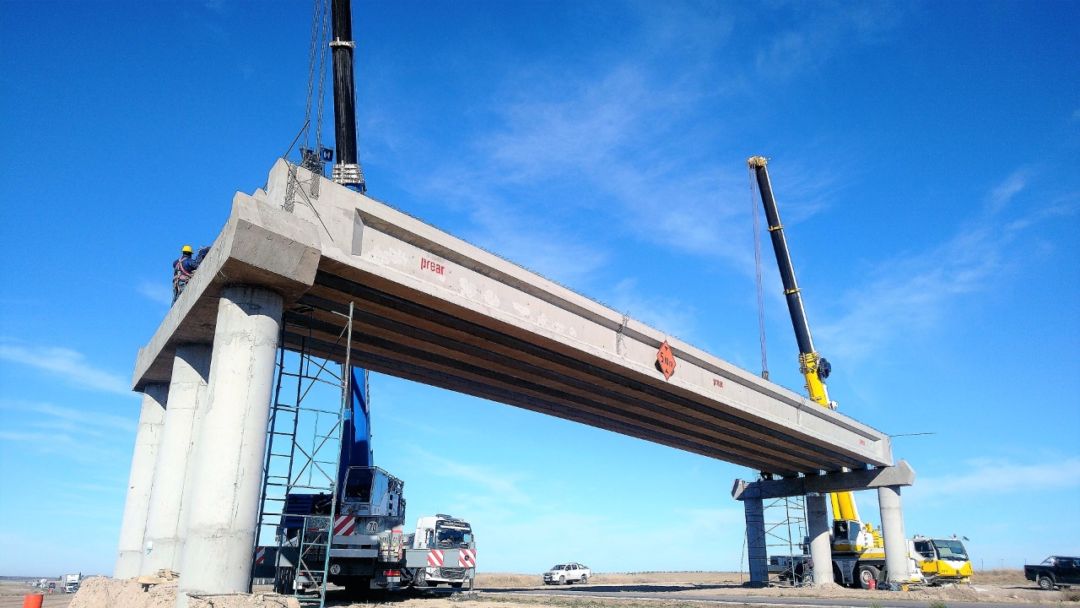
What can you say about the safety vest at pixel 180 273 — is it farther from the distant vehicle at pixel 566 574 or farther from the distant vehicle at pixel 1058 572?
the distant vehicle at pixel 1058 572

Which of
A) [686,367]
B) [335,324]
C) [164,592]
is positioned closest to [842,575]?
[686,367]

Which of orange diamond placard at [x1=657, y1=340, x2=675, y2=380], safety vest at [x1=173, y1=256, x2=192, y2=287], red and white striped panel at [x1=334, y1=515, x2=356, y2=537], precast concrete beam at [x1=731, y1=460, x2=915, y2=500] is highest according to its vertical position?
safety vest at [x1=173, y1=256, x2=192, y2=287]

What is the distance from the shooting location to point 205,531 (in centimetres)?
1212

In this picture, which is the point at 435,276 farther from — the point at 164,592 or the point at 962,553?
the point at 962,553

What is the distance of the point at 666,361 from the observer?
76.0ft

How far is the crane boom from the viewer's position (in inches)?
1539

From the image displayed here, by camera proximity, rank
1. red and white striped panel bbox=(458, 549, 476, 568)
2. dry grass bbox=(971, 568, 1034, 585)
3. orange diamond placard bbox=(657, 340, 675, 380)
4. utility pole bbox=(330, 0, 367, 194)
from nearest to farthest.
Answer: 1. utility pole bbox=(330, 0, 367, 194)
2. orange diamond placard bbox=(657, 340, 675, 380)
3. red and white striped panel bbox=(458, 549, 476, 568)
4. dry grass bbox=(971, 568, 1034, 585)

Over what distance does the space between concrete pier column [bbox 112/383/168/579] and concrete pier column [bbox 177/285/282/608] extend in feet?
26.2

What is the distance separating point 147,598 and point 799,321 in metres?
36.5

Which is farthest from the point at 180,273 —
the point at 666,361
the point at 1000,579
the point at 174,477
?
the point at 1000,579

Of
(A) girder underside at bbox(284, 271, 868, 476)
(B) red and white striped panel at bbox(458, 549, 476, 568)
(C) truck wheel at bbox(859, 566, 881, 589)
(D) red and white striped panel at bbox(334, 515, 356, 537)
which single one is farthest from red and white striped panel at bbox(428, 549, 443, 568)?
(C) truck wheel at bbox(859, 566, 881, 589)

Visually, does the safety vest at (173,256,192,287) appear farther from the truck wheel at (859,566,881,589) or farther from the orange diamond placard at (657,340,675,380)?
the truck wheel at (859,566,881,589)

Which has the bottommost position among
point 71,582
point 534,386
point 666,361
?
point 71,582

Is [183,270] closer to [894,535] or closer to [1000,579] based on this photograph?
[894,535]
